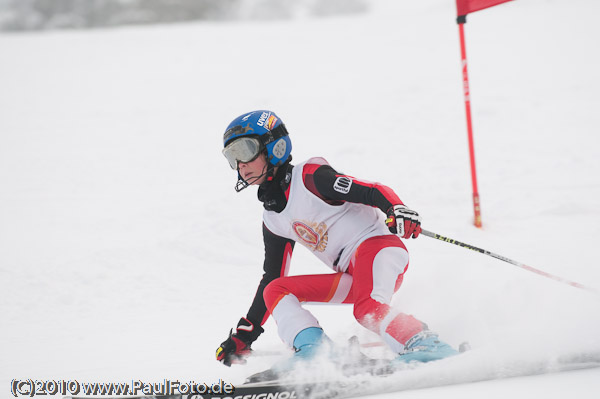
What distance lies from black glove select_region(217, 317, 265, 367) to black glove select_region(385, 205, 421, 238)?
106 cm

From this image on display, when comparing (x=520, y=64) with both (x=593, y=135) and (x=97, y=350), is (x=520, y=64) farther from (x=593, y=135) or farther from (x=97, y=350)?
(x=97, y=350)

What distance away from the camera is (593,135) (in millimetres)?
7629

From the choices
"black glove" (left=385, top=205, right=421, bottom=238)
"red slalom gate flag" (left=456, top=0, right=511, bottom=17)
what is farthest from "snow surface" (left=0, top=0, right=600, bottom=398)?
"red slalom gate flag" (left=456, top=0, right=511, bottom=17)

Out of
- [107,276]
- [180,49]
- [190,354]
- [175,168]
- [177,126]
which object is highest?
[180,49]

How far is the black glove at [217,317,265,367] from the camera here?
295cm

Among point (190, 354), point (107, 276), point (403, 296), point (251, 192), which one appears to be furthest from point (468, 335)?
point (251, 192)

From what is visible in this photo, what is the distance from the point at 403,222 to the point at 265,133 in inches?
35.5

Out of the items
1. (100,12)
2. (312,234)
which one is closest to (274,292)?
(312,234)

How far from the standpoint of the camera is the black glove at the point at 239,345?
Answer: 116 inches

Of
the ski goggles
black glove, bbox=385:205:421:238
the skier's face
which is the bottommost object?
black glove, bbox=385:205:421:238

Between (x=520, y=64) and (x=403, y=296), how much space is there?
32.5 feet

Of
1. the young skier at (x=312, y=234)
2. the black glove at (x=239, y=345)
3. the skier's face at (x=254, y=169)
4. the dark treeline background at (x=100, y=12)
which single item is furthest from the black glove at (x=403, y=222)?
the dark treeline background at (x=100, y=12)

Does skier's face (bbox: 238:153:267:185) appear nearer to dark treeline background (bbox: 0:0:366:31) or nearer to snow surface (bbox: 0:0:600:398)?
snow surface (bbox: 0:0:600:398)

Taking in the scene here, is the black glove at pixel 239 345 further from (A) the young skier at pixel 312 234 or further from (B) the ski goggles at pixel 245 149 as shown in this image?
(B) the ski goggles at pixel 245 149
